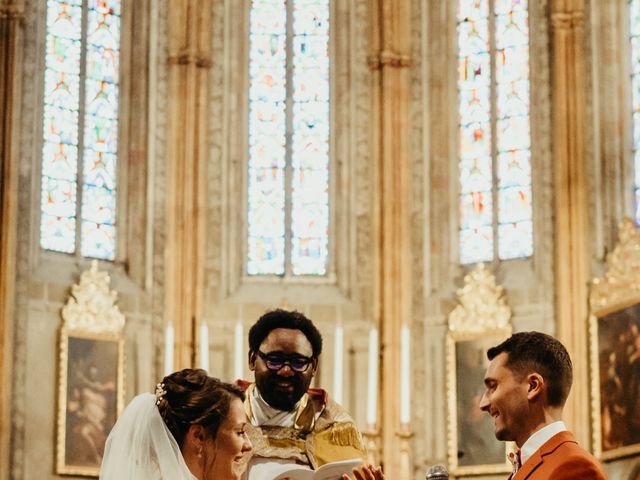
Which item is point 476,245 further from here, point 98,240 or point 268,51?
point 98,240

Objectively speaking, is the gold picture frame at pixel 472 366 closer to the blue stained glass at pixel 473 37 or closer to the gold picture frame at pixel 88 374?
the blue stained glass at pixel 473 37

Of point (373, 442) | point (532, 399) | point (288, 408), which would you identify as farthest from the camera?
point (373, 442)

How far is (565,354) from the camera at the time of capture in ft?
16.9

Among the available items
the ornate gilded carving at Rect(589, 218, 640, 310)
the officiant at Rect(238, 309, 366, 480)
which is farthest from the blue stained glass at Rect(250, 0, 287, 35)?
the officiant at Rect(238, 309, 366, 480)

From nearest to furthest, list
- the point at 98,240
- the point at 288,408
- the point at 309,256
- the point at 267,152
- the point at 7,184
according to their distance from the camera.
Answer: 1. the point at 288,408
2. the point at 7,184
3. the point at 98,240
4. the point at 309,256
5. the point at 267,152

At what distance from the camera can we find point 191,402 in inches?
180

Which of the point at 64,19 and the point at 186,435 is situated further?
the point at 64,19

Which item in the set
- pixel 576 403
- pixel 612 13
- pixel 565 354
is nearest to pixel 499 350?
pixel 565 354

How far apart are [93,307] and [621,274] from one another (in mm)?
4758

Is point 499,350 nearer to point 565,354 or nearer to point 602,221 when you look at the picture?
point 565,354

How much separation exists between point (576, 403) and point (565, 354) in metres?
8.61

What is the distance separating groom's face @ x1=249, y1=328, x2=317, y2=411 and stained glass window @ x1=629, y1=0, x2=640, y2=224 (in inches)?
325

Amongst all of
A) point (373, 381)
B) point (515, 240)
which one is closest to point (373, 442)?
point (373, 381)

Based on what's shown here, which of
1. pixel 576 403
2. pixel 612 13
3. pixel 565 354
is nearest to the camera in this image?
pixel 565 354
